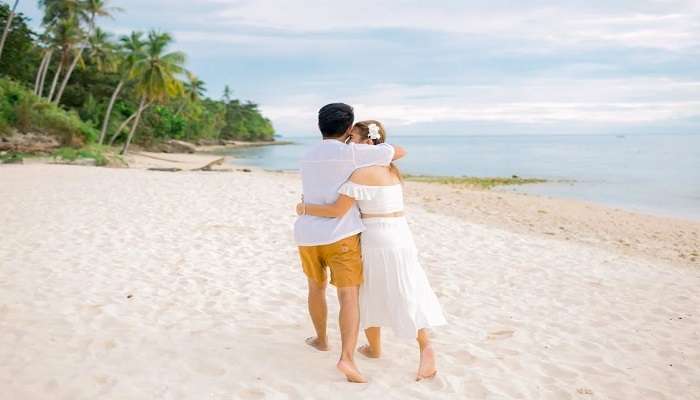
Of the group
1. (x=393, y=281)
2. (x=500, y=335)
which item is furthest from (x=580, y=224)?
(x=393, y=281)

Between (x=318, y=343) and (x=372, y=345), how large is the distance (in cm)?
39

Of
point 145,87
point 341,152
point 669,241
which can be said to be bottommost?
point 669,241

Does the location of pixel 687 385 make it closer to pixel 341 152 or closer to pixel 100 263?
pixel 341 152

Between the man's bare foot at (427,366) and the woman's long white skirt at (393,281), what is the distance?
0.17 meters

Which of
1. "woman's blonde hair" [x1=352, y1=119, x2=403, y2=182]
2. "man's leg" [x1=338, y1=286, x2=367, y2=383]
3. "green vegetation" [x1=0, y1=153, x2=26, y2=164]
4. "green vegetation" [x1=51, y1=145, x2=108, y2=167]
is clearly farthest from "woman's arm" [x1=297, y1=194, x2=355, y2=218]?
"green vegetation" [x1=51, y1=145, x2=108, y2=167]

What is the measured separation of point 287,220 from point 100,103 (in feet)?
136

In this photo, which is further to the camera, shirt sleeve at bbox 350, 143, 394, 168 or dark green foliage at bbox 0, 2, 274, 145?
dark green foliage at bbox 0, 2, 274, 145

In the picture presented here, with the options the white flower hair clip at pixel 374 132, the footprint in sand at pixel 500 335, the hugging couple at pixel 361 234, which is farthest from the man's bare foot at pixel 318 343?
the white flower hair clip at pixel 374 132

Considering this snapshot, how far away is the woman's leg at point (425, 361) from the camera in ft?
11.1

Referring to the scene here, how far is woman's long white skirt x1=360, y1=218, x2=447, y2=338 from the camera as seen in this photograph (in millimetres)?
3363

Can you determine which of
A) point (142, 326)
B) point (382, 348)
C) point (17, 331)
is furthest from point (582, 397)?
point (17, 331)

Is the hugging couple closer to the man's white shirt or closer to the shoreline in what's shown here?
the man's white shirt

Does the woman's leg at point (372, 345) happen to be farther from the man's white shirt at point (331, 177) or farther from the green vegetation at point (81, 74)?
the green vegetation at point (81, 74)

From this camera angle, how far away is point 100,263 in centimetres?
606
